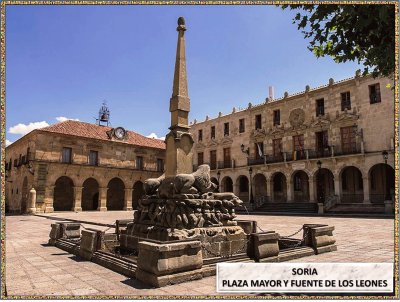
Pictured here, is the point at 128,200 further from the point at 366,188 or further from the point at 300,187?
the point at 366,188

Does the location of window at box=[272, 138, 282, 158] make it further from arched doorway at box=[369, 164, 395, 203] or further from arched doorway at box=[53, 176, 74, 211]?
arched doorway at box=[53, 176, 74, 211]

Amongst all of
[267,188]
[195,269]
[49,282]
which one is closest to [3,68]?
[49,282]

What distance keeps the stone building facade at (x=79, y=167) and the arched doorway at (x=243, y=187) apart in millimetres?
9321

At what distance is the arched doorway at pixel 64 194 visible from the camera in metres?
29.5

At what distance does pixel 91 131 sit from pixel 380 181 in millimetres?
24999

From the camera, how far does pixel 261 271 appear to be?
3514 millimetres

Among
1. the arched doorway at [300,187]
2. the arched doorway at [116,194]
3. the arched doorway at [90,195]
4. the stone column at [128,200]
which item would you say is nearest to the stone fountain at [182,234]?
the arched doorway at [300,187]

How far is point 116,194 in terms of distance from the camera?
111ft

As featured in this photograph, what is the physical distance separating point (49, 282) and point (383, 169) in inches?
906

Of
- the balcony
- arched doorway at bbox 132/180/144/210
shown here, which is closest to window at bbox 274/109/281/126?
the balcony

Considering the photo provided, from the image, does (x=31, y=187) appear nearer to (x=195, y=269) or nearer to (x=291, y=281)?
(x=195, y=269)

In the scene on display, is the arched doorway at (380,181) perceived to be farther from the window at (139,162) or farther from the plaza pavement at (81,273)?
the window at (139,162)

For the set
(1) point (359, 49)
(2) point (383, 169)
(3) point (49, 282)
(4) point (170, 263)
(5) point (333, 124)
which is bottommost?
(3) point (49, 282)

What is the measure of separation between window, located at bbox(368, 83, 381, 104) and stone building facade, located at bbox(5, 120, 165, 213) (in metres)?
21.4
